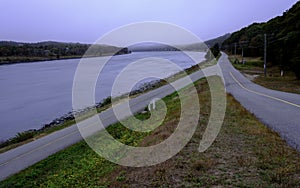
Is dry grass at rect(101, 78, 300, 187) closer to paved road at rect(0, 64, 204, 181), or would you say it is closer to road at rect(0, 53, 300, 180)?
road at rect(0, 53, 300, 180)

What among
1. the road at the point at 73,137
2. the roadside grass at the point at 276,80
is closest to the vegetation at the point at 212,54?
the roadside grass at the point at 276,80

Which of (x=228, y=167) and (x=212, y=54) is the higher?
(x=212, y=54)

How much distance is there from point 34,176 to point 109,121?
347 inches

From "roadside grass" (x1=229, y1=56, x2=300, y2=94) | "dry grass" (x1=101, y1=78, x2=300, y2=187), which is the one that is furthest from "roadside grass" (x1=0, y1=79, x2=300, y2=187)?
"roadside grass" (x1=229, y1=56, x2=300, y2=94)

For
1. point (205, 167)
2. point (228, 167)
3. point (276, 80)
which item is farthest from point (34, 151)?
point (276, 80)

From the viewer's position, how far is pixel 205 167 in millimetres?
6520

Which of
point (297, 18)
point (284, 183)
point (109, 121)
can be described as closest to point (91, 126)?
point (109, 121)

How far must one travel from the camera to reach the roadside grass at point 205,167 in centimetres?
586

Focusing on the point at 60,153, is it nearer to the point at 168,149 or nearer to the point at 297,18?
the point at 168,149

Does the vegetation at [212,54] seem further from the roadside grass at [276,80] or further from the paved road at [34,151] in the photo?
the paved road at [34,151]

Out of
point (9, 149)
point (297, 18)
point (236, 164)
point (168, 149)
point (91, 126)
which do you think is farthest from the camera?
point (297, 18)

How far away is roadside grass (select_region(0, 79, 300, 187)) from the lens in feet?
19.2

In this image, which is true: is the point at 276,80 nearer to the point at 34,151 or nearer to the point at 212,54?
the point at 34,151

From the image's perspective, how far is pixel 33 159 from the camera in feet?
40.9
